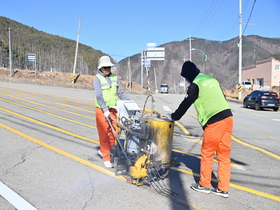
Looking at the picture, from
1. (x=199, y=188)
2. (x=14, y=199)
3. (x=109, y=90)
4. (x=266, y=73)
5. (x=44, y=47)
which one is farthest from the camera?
Result: (x=44, y=47)

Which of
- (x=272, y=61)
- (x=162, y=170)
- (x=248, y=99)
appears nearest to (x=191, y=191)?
(x=162, y=170)

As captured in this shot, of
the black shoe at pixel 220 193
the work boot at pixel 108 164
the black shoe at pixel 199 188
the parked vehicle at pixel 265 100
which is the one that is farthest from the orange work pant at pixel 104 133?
the parked vehicle at pixel 265 100

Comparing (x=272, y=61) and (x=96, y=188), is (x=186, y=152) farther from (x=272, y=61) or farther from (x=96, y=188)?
(x=272, y=61)

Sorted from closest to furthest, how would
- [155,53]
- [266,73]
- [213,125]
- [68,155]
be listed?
[213,125]
[68,155]
[266,73]
[155,53]

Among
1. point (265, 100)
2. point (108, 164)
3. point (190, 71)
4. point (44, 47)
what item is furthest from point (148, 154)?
point (44, 47)

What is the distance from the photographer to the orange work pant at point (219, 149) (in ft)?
13.2

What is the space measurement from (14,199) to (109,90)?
8.15 ft

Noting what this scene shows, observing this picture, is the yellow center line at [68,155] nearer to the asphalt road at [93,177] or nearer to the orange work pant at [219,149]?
the asphalt road at [93,177]

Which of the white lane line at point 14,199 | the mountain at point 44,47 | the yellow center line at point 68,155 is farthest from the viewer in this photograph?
the mountain at point 44,47

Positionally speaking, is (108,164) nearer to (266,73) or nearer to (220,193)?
(220,193)

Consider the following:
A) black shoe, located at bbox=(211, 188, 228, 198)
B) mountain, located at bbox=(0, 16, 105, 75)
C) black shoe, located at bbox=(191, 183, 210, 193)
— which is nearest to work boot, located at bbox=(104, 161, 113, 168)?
black shoe, located at bbox=(191, 183, 210, 193)

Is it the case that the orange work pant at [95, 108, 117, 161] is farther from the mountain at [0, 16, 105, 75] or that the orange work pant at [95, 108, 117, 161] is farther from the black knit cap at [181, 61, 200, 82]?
the mountain at [0, 16, 105, 75]

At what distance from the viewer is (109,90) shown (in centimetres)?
536

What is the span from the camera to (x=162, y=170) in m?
4.51
